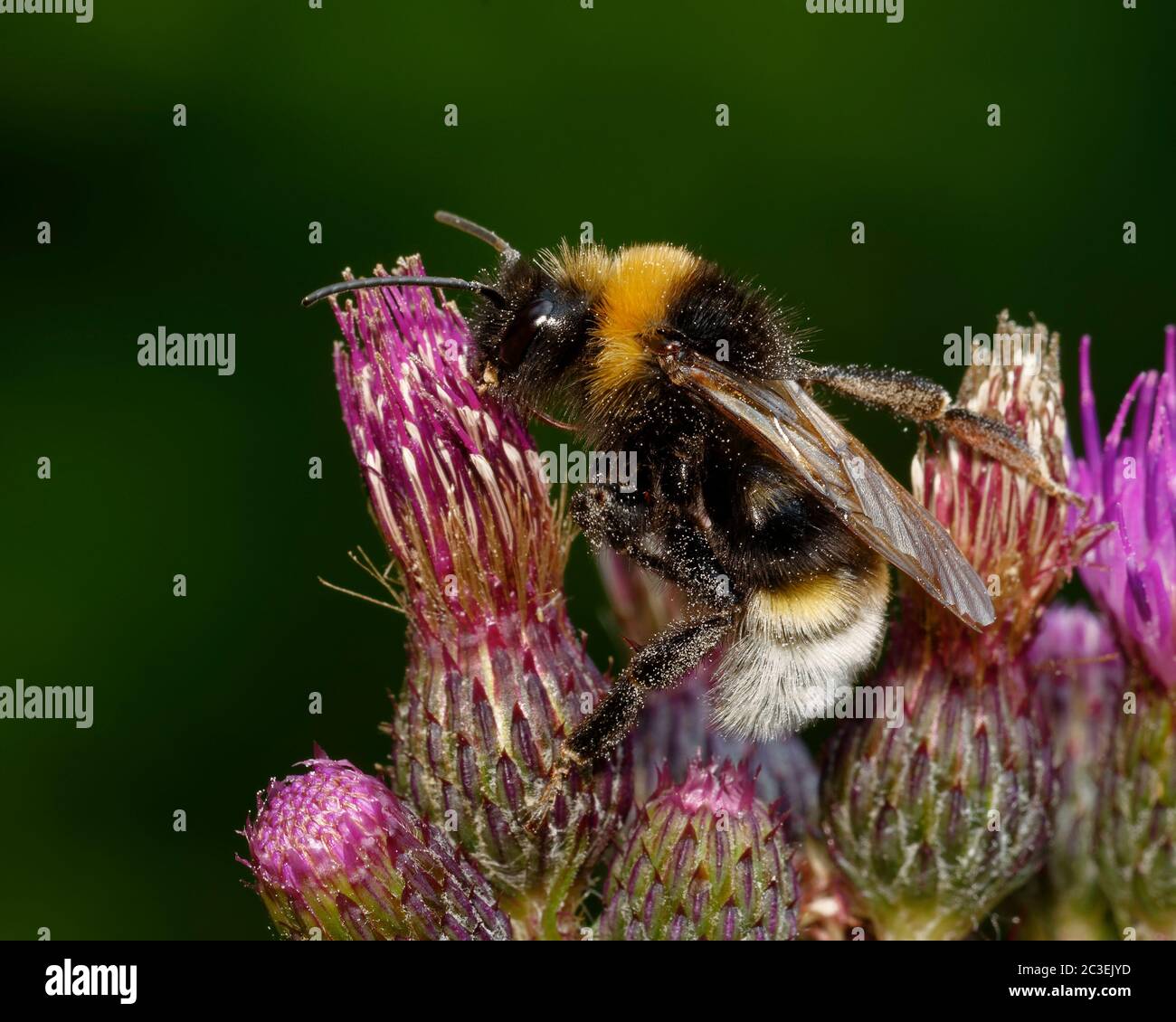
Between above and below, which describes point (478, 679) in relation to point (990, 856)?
above

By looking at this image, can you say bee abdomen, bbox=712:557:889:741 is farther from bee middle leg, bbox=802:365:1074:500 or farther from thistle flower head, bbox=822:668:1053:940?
bee middle leg, bbox=802:365:1074:500

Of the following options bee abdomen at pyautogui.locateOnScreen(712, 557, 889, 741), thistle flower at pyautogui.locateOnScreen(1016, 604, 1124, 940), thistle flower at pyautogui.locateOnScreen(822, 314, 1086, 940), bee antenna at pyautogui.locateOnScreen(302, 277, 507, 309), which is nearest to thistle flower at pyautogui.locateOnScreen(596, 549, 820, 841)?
thistle flower at pyautogui.locateOnScreen(822, 314, 1086, 940)

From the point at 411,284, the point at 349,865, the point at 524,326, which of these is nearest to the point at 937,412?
the point at 524,326

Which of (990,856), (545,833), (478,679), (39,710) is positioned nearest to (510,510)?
(478,679)

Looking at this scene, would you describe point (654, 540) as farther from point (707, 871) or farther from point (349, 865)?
point (349, 865)

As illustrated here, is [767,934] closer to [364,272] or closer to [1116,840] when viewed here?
[1116,840]

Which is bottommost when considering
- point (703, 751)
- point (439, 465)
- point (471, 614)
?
point (703, 751)
